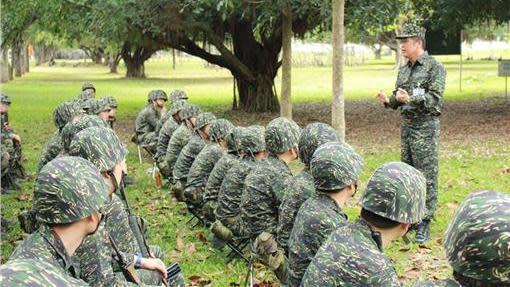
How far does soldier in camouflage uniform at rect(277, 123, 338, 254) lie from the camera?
17.5 feet

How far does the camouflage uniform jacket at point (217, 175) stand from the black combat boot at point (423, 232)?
6.94 feet

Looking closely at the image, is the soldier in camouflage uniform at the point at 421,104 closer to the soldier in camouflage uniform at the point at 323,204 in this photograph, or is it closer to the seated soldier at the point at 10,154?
the soldier in camouflage uniform at the point at 323,204

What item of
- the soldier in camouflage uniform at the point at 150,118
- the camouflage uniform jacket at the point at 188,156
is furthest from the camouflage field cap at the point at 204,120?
the soldier in camouflage uniform at the point at 150,118

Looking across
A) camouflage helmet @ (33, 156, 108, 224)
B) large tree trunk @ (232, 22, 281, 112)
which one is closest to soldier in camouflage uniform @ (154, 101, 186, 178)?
camouflage helmet @ (33, 156, 108, 224)

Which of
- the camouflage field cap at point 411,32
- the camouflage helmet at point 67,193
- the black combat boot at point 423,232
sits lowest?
the black combat boot at point 423,232

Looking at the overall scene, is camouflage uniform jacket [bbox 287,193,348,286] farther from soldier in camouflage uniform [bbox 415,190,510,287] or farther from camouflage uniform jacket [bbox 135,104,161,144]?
camouflage uniform jacket [bbox 135,104,161,144]

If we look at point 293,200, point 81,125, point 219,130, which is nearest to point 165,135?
point 219,130

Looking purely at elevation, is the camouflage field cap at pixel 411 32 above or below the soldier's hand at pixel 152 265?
above

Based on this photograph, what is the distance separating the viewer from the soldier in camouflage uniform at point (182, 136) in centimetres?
1028

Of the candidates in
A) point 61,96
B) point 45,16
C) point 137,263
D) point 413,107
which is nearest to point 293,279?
point 137,263

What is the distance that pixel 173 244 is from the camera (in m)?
8.17

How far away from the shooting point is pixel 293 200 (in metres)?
5.40

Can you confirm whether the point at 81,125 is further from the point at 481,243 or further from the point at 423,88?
the point at 481,243

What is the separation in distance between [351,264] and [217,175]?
4492 millimetres
